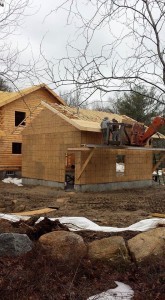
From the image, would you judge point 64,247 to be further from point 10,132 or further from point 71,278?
point 10,132

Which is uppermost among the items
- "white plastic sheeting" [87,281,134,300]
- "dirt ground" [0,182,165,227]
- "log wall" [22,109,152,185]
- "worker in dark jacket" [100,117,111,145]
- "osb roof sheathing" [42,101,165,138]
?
"osb roof sheathing" [42,101,165,138]

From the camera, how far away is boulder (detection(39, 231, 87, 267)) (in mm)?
5824

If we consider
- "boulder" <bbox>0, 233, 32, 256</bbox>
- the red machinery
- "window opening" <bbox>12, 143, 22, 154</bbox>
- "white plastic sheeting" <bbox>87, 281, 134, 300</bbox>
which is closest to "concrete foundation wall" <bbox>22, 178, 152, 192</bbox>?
the red machinery

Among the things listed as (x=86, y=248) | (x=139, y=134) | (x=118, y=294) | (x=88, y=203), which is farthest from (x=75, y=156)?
(x=118, y=294)

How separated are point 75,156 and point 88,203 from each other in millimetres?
4213

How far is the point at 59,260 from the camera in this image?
5773 millimetres

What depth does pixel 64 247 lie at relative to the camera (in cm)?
604

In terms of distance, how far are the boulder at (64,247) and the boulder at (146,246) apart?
819 millimetres

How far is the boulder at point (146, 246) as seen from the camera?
5917 millimetres

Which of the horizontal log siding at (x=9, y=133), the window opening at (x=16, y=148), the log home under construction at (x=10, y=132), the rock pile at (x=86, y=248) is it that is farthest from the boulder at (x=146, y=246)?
the window opening at (x=16, y=148)

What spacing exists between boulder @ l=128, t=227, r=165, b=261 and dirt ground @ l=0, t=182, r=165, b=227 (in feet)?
10.9

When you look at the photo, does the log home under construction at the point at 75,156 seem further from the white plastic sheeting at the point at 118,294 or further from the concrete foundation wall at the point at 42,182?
the white plastic sheeting at the point at 118,294

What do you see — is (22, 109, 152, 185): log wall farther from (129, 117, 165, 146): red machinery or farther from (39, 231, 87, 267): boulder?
(39, 231, 87, 267): boulder

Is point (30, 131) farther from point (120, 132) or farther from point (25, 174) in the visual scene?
point (120, 132)
